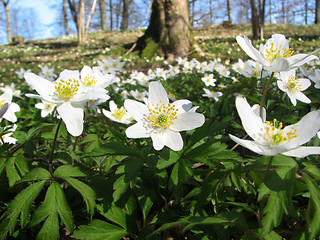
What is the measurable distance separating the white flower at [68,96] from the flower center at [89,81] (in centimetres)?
19

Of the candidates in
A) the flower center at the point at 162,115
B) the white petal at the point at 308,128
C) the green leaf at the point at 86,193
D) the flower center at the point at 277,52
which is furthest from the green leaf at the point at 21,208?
the flower center at the point at 277,52

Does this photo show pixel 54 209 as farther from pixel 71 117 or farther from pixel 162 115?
pixel 162 115

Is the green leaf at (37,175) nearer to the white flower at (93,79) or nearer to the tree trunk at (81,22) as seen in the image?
the white flower at (93,79)

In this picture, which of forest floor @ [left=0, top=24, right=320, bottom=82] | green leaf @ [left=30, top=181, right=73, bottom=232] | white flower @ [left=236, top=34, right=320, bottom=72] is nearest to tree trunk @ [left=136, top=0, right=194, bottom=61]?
forest floor @ [left=0, top=24, right=320, bottom=82]

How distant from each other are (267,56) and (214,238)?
39.3 inches

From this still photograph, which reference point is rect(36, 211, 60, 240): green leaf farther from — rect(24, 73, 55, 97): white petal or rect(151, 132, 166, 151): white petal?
rect(24, 73, 55, 97): white petal

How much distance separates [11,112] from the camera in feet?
6.23

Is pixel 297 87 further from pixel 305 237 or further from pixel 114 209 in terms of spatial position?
pixel 114 209

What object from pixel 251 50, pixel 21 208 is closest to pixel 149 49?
pixel 251 50

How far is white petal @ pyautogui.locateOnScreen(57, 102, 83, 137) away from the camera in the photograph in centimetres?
119

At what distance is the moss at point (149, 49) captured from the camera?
8.59 meters

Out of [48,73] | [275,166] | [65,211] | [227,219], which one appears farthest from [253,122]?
[48,73]

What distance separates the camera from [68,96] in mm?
1321

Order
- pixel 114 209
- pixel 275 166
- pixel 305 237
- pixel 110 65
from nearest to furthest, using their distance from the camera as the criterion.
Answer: pixel 305 237, pixel 275 166, pixel 114 209, pixel 110 65
